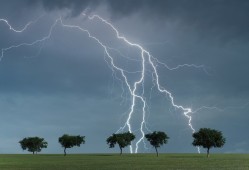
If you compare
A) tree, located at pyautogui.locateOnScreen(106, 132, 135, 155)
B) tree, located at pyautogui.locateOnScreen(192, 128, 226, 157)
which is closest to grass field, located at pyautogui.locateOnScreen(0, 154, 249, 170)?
tree, located at pyautogui.locateOnScreen(192, 128, 226, 157)

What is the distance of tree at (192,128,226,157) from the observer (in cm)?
10719

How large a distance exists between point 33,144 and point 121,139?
3182 centimetres

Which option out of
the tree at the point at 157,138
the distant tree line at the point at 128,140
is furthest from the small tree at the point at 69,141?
the tree at the point at 157,138

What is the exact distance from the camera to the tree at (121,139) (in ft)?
423

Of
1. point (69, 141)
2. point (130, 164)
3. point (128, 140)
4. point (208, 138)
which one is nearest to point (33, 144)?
point (69, 141)

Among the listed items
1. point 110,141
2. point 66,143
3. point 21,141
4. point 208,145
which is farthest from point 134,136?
point 21,141

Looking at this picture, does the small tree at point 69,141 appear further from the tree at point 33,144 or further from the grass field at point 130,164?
the grass field at point 130,164

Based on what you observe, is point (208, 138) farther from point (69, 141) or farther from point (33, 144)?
point (33, 144)

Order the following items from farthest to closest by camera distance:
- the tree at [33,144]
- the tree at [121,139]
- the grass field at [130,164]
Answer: the tree at [33,144] → the tree at [121,139] → the grass field at [130,164]

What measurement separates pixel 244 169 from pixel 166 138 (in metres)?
80.7

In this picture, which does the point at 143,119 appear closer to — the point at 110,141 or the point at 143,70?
the point at 143,70

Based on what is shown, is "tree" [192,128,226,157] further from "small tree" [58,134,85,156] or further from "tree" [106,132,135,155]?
"small tree" [58,134,85,156]

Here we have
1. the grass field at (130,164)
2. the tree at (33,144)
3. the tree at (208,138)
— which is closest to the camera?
the grass field at (130,164)

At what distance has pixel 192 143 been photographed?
4345 inches
